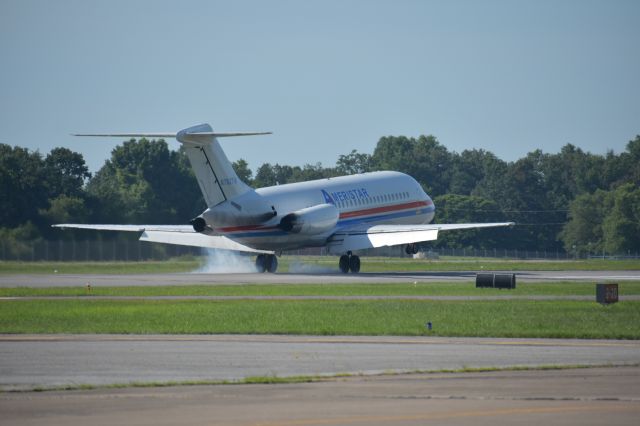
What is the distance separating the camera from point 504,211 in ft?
559

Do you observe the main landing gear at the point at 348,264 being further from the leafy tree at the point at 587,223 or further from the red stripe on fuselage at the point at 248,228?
the leafy tree at the point at 587,223

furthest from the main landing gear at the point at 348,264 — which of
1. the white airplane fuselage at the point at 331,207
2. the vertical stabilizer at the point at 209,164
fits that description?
the vertical stabilizer at the point at 209,164

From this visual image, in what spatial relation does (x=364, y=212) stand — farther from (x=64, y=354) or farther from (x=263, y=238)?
(x=64, y=354)

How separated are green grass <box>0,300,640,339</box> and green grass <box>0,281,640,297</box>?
205 inches

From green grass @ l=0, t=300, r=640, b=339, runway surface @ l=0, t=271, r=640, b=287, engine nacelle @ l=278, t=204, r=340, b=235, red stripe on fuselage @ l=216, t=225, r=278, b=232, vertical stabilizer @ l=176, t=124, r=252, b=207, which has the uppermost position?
vertical stabilizer @ l=176, t=124, r=252, b=207

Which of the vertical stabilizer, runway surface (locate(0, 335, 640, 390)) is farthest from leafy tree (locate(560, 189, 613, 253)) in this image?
runway surface (locate(0, 335, 640, 390))

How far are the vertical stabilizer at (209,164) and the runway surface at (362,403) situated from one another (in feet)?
136

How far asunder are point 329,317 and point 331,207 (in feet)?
116

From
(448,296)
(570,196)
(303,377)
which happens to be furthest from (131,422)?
(570,196)

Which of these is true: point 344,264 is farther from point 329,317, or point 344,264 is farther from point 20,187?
point 329,317

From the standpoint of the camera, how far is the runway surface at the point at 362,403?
16.7 m

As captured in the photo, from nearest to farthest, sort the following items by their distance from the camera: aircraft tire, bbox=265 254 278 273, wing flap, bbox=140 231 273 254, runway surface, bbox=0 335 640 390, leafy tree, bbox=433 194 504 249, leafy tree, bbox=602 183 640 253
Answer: runway surface, bbox=0 335 640 390, wing flap, bbox=140 231 273 254, aircraft tire, bbox=265 254 278 273, leafy tree, bbox=602 183 640 253, leafy tree, bbox=433 194 504 249

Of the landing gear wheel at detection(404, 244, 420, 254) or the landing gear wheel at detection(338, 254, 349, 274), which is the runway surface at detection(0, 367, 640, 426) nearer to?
the landing gear wheel at detection(338, 254, 349, 274)

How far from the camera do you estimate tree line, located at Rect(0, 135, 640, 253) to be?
9506 cm
